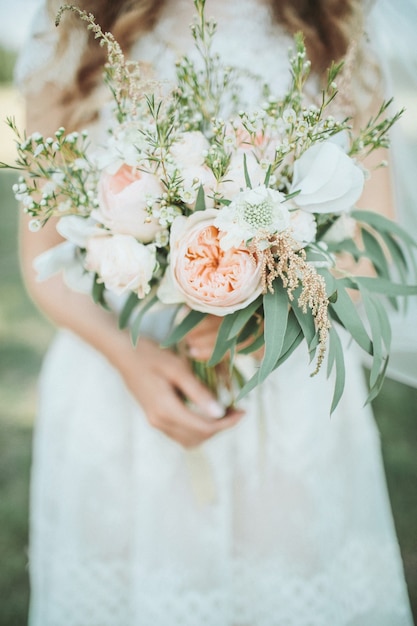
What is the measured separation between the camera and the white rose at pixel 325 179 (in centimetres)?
78

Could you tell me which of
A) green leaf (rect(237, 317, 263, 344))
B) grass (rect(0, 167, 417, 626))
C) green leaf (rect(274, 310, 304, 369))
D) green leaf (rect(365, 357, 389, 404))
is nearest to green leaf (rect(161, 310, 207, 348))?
green leaf (rect(237, 317, 263, 344))

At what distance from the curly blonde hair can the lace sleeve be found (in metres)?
0.03

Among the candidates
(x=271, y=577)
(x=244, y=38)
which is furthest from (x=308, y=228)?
(x=271, y=577)

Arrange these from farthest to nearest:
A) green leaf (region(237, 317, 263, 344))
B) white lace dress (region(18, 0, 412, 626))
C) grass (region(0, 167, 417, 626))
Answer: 1. grass (region(0, 167, 417, 626))
2. white lace dress (region(18, 0, 412, 626))
3. green leaf (region(237, 317, 263, 344))

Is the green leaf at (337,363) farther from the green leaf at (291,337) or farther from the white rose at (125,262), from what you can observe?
the white rose at (125,262)

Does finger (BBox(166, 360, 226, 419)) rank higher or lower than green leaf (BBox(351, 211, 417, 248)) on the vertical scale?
lower

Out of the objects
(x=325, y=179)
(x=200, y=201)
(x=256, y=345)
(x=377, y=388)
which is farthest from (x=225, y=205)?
(x=377, y=388)

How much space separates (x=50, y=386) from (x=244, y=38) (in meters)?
0.96

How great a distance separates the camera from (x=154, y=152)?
0.79 m

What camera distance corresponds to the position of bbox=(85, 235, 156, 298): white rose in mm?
818

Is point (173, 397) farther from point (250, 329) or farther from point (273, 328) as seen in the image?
point (273, 328)

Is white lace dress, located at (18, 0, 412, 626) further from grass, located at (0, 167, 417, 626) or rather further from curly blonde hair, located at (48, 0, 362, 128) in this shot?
grass, located at (0, 167, 417, 626)

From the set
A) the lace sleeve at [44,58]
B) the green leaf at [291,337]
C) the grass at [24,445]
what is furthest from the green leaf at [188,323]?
the grass at [24,445]

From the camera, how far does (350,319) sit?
828 millimetres
